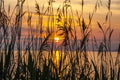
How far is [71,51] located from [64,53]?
0.14m

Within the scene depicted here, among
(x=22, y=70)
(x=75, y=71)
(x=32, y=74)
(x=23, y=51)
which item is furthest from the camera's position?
(x=23, y=51)

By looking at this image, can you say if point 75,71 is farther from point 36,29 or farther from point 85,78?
point 36,29

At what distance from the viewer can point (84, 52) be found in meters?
4.23

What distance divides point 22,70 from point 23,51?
0.63m

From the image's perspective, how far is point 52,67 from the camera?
364 cm

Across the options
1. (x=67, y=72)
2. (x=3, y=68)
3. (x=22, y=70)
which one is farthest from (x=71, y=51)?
(x=3, y=68)

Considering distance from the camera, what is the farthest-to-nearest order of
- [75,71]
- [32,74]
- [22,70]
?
1. [75,71]
2. [22,70]
3. [32,74]

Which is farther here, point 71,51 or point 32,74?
point 71,51

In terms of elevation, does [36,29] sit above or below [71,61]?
above

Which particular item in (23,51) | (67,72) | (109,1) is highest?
(109,1)

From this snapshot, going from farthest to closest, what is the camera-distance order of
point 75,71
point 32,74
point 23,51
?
point 23,51, point 75,71, point 32,74

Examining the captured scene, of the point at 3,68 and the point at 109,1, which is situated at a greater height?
the point at 109,1

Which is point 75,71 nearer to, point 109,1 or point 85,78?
point 85,78

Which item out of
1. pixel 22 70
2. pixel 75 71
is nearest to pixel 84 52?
pixel 75 71
